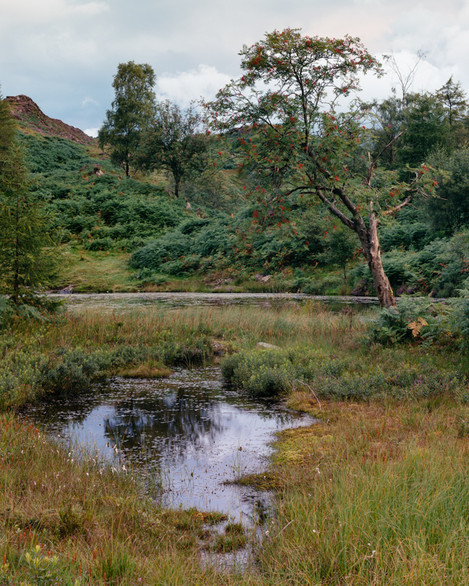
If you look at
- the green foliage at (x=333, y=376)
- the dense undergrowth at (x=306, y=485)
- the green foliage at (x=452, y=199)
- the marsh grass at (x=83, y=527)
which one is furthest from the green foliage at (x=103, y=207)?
the marsh grass at (x=83, y=527)

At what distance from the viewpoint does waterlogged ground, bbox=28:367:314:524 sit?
199 inches

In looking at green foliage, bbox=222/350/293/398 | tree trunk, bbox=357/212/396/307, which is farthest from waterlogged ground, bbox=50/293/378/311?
green foliage, bbox=222/350/293/398

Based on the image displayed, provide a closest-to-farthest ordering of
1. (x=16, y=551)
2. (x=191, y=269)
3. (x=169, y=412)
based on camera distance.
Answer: (x=16, y=551) → (x=169, y=412) → (x=191, y=269)

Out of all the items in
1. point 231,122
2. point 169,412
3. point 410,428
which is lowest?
point 169,412

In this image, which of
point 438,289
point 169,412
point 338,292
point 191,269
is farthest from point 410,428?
point 191,269

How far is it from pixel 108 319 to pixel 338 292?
1672 centimetres

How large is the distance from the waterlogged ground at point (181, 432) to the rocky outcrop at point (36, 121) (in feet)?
192

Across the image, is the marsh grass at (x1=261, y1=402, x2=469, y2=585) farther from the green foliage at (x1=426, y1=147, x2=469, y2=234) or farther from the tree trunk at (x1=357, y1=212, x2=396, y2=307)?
the green foliage at (x1=426, y1=147, x2=469, y2=234)

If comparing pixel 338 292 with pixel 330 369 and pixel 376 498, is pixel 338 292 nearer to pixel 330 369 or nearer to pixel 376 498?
pixel 330 369

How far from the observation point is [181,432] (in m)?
7.09

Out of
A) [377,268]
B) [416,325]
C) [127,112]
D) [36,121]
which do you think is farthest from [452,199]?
[36,121]

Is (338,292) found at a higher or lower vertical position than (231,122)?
lower

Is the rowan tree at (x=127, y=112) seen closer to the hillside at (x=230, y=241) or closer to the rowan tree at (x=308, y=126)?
the hillside at (x=230, y=241)

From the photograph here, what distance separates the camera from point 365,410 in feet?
24.5
